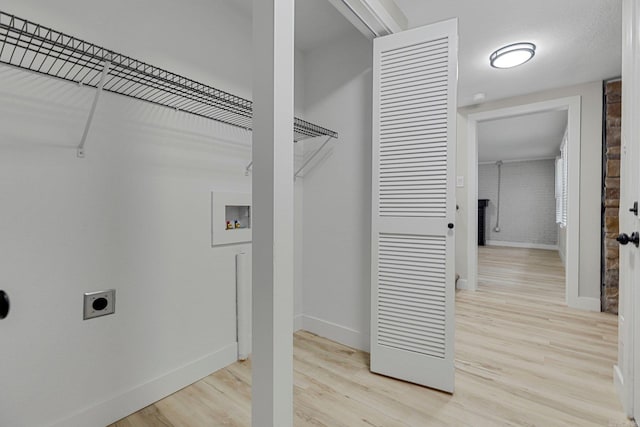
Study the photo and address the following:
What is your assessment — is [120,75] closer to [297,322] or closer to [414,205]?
[414,205]

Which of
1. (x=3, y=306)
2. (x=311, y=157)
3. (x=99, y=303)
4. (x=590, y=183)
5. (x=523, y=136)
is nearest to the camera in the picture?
(x=3, y=306)

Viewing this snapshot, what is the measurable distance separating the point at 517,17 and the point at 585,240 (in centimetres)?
218

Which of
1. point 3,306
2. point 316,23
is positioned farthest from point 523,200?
point 3,306

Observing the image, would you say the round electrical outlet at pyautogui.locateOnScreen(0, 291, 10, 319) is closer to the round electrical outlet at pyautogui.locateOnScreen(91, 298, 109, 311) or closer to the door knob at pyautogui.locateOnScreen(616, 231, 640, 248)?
the round electrical outlet at pyautogui.locateOnScreen(91, 298, 109, 311)

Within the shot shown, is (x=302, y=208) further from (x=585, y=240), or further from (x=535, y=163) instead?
(x=535, y=163)

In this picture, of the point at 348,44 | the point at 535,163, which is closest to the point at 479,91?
the point at 348,44

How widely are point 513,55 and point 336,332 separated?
8.05 ft

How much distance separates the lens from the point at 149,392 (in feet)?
4.87

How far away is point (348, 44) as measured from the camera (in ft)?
7.20

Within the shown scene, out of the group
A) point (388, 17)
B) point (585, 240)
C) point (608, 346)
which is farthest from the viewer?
point (585, 240)

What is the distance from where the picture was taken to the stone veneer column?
2.71 m

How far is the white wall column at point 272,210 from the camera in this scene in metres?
Answer: 0.91

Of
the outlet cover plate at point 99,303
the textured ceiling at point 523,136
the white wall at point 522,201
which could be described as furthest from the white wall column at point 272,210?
the white wall at point 522,201

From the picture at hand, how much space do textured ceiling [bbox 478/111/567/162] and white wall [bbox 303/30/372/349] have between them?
2263 mm
